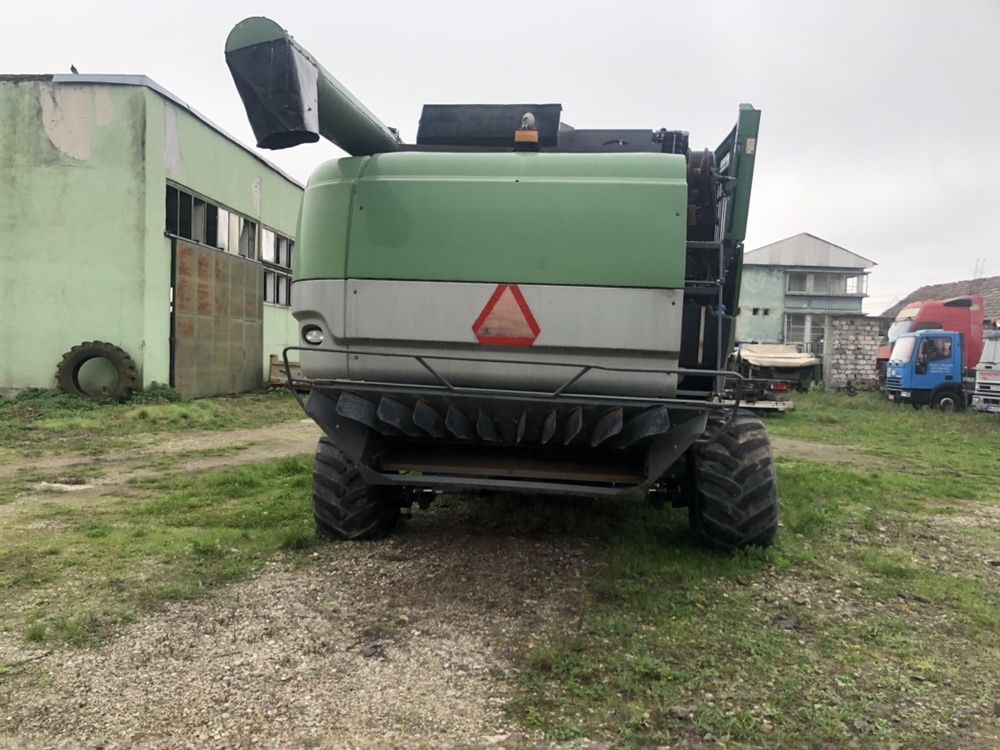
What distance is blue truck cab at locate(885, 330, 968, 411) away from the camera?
20.8 meters

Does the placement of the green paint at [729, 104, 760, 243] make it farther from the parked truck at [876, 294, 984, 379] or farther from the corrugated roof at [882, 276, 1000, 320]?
the corrugated roof at [882, 276, 1000, 320]

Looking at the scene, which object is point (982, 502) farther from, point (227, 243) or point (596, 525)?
point (227, 243)

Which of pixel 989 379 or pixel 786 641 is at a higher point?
pixel 989 379

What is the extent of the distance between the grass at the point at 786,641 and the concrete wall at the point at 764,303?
37.6 m

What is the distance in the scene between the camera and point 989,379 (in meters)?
18.3

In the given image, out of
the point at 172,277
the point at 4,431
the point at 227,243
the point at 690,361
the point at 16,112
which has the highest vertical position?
the point at 16,112

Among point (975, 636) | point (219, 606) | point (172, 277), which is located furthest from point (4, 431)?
point (975, 636)

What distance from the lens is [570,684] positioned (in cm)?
309

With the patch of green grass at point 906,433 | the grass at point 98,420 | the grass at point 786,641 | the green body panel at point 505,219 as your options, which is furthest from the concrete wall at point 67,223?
the patch of green grass at point 906,433

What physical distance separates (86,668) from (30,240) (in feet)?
45.5

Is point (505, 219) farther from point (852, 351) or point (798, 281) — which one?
point (798, 281)

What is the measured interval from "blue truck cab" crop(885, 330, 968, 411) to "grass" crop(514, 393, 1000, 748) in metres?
16.8

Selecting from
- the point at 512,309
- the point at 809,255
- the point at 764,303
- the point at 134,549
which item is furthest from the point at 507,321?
the point at 809,255

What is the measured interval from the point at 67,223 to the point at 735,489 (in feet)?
46.8
